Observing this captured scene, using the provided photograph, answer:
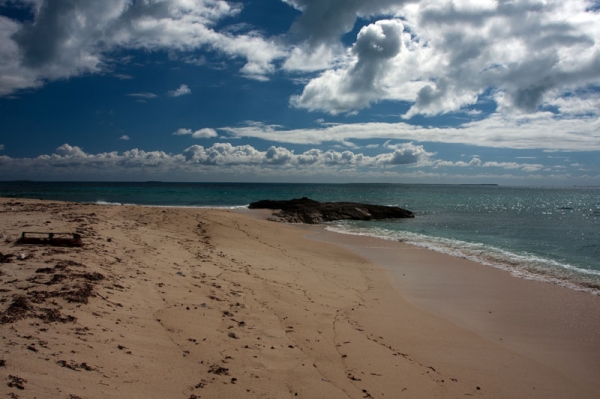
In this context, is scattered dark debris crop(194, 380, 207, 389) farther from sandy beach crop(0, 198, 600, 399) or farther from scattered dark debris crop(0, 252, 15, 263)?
scattered dark debris crop(0, 252, 15, 263)

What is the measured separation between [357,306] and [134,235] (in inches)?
331

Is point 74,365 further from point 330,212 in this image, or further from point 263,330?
point 330,212

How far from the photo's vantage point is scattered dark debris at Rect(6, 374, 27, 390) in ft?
10.8

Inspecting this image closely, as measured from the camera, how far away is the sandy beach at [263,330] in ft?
13.8

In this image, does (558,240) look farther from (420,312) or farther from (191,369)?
(191,369)

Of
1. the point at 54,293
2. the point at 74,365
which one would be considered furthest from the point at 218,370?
the point at 54,293

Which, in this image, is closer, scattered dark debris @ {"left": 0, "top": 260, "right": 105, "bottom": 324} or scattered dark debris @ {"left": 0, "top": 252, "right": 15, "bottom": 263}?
scattered dark debris @ {"left": 0, "top": 260, "right": 105, "bottom": 324}

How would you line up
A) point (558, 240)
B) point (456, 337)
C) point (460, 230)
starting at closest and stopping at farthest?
point (456, 337), point (558, 240), point (460, 230)

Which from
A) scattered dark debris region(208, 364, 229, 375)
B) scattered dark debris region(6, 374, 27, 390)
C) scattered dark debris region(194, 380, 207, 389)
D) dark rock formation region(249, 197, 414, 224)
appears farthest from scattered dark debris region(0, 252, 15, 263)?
dark rock formation region(249, 197, 414, 224)

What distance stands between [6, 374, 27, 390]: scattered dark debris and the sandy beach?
11mm

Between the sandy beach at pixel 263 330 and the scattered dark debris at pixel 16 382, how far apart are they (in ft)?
0.04

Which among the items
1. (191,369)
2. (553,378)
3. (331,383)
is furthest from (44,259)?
(553,378)

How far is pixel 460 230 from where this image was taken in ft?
78.9

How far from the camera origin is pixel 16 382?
3344 mm
